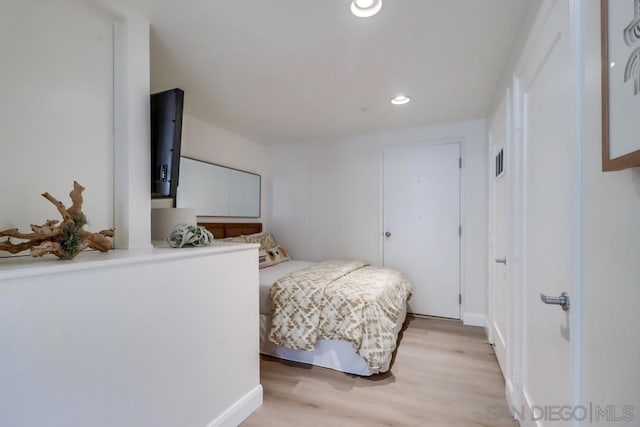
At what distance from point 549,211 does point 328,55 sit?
5.12ft

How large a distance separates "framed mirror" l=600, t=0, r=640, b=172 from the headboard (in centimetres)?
318

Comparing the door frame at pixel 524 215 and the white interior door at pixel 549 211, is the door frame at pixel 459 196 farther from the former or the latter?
the white interior door at pixel 549 211

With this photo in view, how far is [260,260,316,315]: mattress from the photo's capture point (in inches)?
102

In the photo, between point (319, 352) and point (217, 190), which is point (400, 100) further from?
point (319, 352)

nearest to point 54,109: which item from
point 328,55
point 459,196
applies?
point 328,55

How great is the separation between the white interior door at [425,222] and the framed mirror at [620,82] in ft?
9.40

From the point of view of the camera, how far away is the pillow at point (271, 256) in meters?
Result: 3.38

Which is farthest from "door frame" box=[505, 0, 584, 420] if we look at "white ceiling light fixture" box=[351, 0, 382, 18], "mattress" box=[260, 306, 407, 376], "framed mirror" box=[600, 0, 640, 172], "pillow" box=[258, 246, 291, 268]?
"pillow" box=[258, 246, 291, 268]

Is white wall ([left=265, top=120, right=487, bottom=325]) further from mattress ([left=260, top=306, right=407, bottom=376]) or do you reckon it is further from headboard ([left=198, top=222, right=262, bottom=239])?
mattress ([left=260, top=306, right=407, bottom=376])

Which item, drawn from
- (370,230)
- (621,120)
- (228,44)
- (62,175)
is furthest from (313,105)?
(621,120)

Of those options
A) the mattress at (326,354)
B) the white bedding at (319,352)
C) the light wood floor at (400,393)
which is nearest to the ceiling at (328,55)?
the white bedding at (319,352)

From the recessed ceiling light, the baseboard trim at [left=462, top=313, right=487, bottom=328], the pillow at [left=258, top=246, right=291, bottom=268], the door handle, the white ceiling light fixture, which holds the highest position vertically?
the recessed ceiling light

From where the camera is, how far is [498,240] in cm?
247

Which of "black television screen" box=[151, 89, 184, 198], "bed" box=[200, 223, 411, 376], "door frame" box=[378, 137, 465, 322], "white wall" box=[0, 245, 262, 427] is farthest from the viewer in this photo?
"door frame" box=[378, 137, 465, 322]
